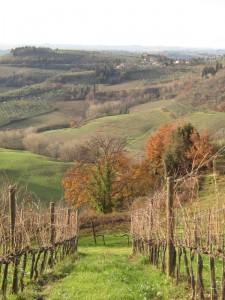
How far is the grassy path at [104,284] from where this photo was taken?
409 inches

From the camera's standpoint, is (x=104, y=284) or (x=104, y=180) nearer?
(x=104, y=284)

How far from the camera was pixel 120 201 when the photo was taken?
1742 inches

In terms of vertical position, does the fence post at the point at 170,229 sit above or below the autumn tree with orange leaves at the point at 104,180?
above

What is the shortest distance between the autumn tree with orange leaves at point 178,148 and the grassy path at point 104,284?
105ft

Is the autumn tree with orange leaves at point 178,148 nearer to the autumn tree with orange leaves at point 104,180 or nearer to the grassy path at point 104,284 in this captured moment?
the autumn tree with orange leaves at point 104,180

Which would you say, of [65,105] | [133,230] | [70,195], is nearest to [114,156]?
[70,195]

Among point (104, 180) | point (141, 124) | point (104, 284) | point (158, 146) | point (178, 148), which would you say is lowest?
point (141, 124)

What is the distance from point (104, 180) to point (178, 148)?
11946 mm

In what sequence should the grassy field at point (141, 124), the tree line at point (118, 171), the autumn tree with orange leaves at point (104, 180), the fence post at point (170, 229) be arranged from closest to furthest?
1. the fence post at point (170, 229)
2. the autumn tree with orange leaves at point (104, 180)
3. the tree line at point (118, 171)
4. the grassy field at point (141, 124)

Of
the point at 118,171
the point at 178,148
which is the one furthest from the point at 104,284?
the point at 178,148

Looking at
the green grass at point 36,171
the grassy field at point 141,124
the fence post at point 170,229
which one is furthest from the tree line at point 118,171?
the grassy field at point 141,124

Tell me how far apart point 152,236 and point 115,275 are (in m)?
3.25

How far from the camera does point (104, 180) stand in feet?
137

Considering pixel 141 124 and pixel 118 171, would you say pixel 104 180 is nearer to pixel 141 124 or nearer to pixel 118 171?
pixel 118 171
